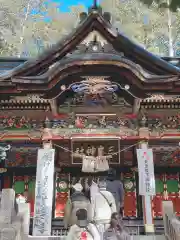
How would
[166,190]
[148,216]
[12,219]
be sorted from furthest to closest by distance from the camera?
[166,190] → [148,216] → [12,219]

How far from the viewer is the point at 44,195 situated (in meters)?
8.93

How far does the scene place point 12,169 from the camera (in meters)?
11.8

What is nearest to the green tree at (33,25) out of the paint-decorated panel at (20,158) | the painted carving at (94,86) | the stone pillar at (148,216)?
the paint-decorated panel at (20,158)

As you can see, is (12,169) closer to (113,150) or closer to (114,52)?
(113,150)

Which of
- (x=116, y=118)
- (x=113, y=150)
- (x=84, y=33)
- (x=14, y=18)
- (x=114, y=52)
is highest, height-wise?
(x=14, y=18)

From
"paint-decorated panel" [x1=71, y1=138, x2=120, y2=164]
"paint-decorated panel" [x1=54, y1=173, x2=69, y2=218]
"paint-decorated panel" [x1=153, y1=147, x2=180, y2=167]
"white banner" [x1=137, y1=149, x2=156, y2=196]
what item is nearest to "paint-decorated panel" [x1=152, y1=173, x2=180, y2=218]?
"paint-decorated panel" [x1=153, y1=147, x2=180, y2=167]

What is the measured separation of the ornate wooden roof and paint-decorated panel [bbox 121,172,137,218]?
3.30m

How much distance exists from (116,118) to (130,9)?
20223 millimetres

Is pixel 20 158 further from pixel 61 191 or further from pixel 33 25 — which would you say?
pixel 33 25

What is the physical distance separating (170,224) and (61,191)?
5154mm

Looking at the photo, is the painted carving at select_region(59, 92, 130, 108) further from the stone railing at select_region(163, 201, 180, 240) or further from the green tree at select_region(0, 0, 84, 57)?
the green tree at select_region(0, 0, 84, 57)

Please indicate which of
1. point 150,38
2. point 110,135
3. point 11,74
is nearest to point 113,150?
point 110,135

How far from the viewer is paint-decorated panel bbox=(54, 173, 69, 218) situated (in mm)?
11516

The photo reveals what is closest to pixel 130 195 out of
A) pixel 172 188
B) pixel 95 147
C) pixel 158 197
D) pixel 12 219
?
pixel 158 197
